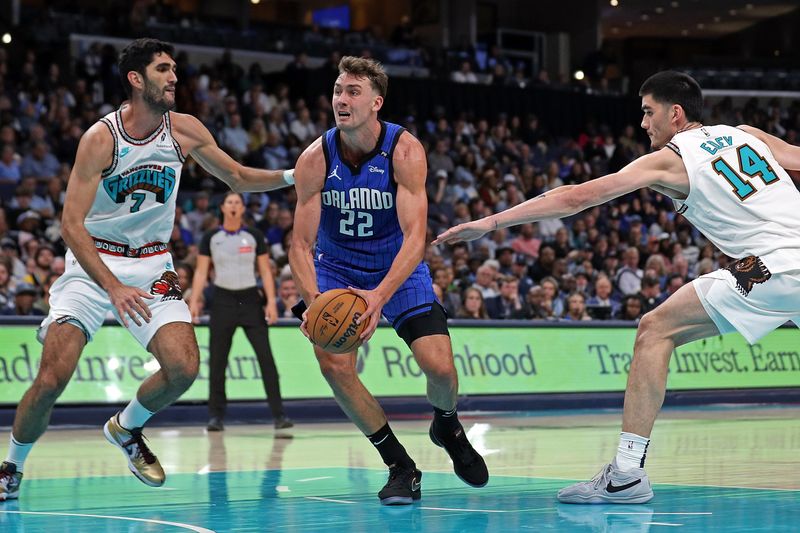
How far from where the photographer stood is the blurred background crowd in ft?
54.1

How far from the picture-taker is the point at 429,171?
22.5m

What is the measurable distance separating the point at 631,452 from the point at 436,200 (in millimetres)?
15412

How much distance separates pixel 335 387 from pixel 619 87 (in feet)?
101

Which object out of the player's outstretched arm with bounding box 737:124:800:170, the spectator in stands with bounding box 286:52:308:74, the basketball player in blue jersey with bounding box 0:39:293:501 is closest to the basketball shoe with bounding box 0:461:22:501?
the basketball player in blue jersey with bounding box 0:39:293:501

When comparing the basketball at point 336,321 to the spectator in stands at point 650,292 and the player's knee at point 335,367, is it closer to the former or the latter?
the player's knee at point 335,367

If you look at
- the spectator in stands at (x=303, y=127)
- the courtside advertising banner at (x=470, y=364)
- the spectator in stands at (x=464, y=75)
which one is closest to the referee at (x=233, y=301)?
the courtside advertising banner at (x=470, y=364)

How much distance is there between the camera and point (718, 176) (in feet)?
21.0

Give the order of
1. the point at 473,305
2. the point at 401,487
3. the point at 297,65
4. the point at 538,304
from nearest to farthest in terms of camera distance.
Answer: the point at 401,487
the point at 473,305
the point at 538,304
the point at 297,65

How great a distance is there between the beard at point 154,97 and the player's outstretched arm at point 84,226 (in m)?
0.36

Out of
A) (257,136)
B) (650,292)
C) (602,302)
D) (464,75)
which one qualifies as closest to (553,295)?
(602,302)

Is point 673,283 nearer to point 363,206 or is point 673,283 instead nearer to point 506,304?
point 506,304

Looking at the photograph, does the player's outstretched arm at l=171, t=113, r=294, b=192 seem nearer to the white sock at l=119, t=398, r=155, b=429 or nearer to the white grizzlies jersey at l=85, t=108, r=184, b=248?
the white grizzlies jersey at l=85, t=108, r=184, b=248

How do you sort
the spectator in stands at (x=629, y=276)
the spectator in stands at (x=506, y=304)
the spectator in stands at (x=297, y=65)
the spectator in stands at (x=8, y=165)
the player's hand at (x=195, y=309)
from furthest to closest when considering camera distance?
the spectator in stands at (x=297, y=65)
the spectator in stands at (x=629, y=276)
the spectator in stands at (x=8, y=165)
the spectator in stands at (x=506, y=304)
the player's hand at (x=195, y=309)

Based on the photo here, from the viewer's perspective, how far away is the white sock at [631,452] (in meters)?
6.47
